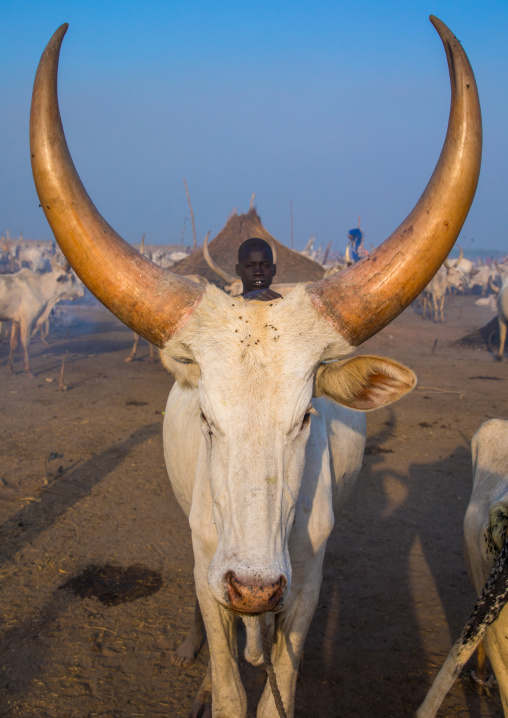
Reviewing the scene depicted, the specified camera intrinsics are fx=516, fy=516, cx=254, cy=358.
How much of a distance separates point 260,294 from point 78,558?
112 inches

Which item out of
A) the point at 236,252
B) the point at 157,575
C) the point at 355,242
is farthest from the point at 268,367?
the point at 355,242

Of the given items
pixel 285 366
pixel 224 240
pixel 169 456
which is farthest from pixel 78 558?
pixel 224 240

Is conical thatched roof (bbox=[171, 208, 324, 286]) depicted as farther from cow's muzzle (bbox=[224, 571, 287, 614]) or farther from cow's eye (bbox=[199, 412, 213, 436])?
cow's muzzle (bbox=[224, 571, 287, 614])

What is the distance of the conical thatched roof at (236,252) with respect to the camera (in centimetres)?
1355

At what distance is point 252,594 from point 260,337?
82cm

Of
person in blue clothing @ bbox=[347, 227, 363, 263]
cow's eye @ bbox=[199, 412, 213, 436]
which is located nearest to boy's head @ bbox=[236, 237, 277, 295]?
cow's eye @ bbox=[199, 412, 213, 436]

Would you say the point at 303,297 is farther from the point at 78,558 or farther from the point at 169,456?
the point at 78,558

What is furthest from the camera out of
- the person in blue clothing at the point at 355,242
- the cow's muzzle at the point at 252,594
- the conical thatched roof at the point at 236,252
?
the person in blue clothing at the point at 355,242

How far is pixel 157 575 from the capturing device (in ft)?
13.2

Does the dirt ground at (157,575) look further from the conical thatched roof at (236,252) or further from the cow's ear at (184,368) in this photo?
the conical thatched roof at (236,252)

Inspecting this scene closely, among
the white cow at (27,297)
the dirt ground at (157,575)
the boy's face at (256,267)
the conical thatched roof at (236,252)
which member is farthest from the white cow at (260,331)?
the conical thatched roof at (236,252)

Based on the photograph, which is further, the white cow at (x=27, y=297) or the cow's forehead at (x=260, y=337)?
the white cow at (x=27, y=297)

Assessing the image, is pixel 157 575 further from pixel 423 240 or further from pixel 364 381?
pixel 423 240

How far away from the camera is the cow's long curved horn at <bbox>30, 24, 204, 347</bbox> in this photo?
178 cm
